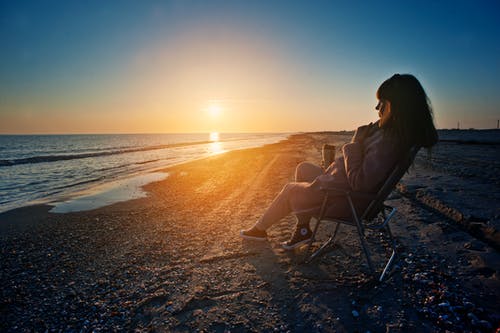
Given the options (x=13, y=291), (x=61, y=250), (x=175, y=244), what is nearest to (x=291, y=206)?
(x=175, y=244)

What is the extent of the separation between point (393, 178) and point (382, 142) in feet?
1.27

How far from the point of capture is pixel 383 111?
8.32 feet

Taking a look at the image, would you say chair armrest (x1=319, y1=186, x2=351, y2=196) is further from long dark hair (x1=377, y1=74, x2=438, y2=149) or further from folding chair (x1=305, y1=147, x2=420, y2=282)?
long dark hair (x1=377, y1=74, x2=438, y2=149)

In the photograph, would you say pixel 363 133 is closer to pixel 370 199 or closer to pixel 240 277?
pixel 370 199

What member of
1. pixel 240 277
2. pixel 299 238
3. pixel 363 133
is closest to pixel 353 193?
pixel 363 133

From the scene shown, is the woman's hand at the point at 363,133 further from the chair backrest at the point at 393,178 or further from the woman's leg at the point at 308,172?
the woman's leg at the point at 308,172

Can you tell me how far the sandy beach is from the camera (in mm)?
2203

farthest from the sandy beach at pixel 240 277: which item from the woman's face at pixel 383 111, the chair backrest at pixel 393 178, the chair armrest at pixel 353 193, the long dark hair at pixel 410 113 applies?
the woman's face at pixel 383 111

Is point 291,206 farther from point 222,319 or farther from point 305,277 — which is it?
point 222,319

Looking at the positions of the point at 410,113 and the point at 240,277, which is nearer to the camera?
the point at 410,113

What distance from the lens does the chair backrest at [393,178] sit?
94.7 inches

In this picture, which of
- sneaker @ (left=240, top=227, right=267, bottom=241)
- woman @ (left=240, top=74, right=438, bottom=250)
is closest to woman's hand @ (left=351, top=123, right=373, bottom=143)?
woman @ (left=240, top=74, right=438, bottom=250)

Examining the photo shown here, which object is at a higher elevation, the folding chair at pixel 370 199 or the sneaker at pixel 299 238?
the folding chair at pixel 370 199

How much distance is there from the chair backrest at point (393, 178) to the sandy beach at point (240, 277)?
0.87 metres
